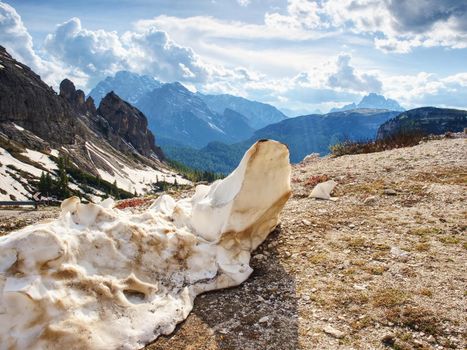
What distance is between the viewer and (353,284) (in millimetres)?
11656

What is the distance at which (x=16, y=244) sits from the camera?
9352mm

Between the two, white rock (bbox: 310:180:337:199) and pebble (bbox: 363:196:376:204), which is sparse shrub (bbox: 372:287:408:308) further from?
white rock (bbox: 310:180:337:199)

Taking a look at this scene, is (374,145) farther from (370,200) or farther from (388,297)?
(388,297)

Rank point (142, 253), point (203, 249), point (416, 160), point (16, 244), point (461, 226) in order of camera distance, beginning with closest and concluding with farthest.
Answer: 1. point (16, 244)
2. point (142, 253)
3. point (203, 249)
4. point (461, 226)
5. point (416, 160)

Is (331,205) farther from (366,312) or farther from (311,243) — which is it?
(366,312)

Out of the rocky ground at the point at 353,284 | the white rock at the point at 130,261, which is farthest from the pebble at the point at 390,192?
the white rock at the point at 130,261

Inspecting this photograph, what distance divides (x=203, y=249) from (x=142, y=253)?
82.8 inches

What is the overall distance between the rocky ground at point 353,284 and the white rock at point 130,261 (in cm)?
Result: 75

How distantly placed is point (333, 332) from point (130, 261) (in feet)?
19.3

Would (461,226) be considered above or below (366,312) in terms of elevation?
above

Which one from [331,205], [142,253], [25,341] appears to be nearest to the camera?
[25,341]

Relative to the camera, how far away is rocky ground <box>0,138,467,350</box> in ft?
31.3

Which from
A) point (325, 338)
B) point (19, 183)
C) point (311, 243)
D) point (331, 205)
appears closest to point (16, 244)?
point (325, 338)

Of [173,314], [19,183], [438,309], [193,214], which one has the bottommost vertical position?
[19,183]
